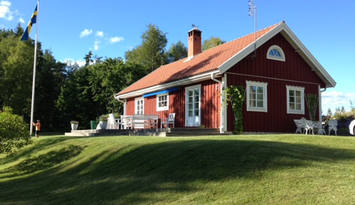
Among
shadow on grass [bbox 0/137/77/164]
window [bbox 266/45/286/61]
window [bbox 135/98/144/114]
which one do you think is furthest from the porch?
window [bbox 135/98/144/114]

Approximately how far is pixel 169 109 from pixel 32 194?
10.7 metres

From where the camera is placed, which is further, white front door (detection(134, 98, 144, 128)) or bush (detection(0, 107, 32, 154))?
white front door (detection(134, 98, 144, 128))

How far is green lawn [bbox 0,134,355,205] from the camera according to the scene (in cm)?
495

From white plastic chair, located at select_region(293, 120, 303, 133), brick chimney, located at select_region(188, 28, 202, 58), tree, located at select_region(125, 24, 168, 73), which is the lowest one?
white plastic chair, located at select_region(293, 120, 303, 133)

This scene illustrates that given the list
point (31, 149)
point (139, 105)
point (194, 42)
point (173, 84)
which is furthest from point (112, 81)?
point (31, 149)

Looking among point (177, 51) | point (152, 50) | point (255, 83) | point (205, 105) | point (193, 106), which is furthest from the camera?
point (177, 51)

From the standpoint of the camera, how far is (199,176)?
596cm

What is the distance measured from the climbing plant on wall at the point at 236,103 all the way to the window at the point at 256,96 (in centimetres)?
68

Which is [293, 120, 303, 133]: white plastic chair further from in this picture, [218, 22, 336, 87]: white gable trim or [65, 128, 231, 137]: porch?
[65, 128, 231, 137]: porch

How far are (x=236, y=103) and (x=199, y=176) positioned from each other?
861 centimetres

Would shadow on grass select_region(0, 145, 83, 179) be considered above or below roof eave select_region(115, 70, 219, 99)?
below

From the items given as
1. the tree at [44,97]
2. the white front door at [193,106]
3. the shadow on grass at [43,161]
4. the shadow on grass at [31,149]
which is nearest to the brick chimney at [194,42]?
the white front door at [193,106]

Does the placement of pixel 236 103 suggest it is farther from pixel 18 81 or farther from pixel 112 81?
pixel 18 81

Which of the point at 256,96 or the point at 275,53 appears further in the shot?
the point at 275,53
